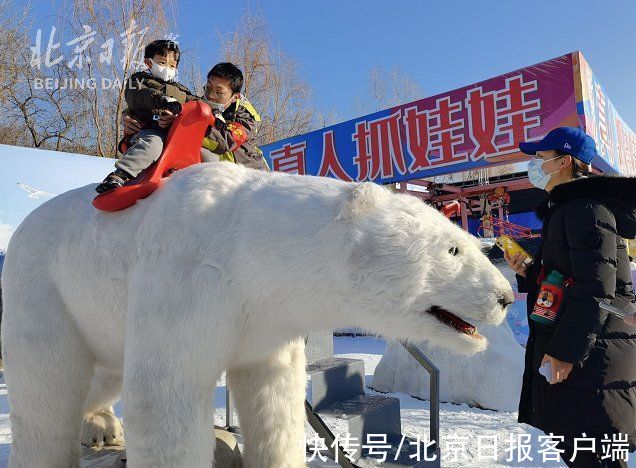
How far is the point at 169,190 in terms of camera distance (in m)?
1.35

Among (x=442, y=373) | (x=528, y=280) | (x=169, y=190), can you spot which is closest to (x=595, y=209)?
(x=528, y=280)

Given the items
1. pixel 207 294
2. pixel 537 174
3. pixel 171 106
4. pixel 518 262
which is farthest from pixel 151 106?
pixel 537 174

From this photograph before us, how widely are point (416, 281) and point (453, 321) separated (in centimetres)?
17

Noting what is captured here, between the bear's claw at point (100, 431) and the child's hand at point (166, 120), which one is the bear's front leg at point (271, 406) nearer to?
the bear's claw at point (100, 431)

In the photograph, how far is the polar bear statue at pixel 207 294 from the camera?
1.16 meters

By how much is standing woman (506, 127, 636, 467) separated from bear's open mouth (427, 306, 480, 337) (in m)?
0.49

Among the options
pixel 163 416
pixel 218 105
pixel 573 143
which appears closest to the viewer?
pixel 163 416

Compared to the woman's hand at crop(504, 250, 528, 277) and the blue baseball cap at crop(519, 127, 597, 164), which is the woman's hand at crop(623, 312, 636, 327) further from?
the blue baseball cap at crop(519, 127, 597, 164)

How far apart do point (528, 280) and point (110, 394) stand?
190 centimetres

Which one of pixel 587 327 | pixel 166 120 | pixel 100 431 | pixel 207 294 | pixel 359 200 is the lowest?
pixel 100 431

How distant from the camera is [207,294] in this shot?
1.19m

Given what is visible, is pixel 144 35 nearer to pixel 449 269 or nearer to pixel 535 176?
pixel 535 176

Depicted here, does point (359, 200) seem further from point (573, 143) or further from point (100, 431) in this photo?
point (100, 431)

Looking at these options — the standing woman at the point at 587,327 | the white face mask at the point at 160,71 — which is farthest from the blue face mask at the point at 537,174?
the white face mask at the point at 160,71
